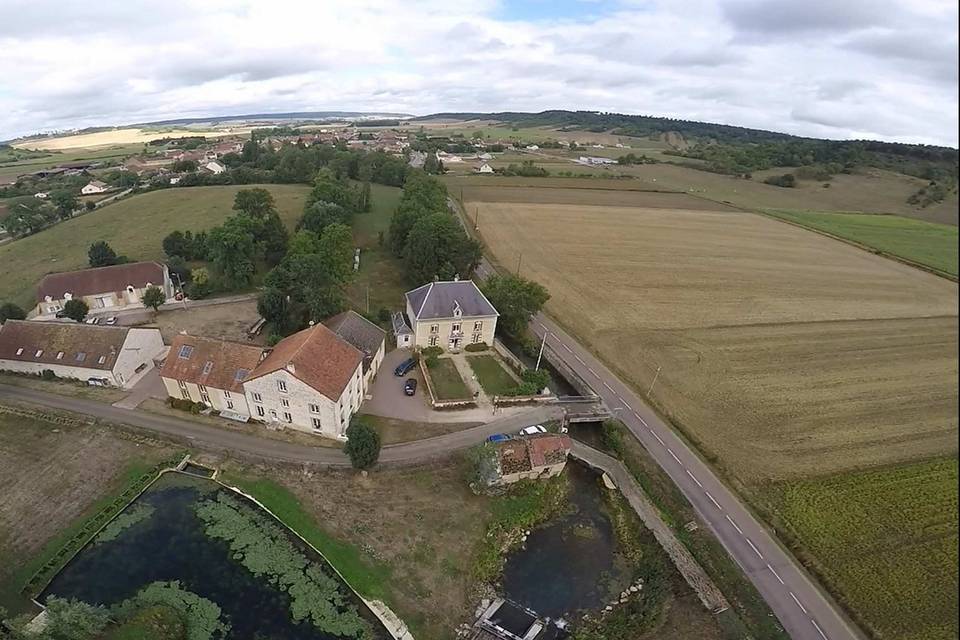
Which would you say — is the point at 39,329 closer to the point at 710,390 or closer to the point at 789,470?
the point at 710,390

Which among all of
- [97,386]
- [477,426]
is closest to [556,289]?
[477,426]

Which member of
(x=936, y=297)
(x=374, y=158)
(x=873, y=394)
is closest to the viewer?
(x=936, y=297)

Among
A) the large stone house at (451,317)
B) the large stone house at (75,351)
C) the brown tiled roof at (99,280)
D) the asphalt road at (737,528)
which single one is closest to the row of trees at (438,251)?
the large stone house at (451,317)

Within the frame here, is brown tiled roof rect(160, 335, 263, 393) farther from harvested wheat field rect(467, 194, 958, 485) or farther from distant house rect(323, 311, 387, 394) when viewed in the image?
harvested wheat field rect(467, 194, 958, 485)

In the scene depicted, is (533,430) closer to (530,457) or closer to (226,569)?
(530,457)

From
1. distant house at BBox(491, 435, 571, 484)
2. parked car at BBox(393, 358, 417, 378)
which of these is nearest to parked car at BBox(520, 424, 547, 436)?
distant house at BBox(491, 435, 571, 484)

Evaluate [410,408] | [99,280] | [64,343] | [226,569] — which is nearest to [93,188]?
[99,280]
